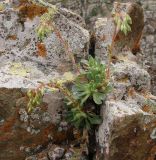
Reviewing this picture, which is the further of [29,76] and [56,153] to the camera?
[29,76]

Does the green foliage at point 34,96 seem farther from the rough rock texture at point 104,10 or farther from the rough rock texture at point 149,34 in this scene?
the rough rock texture at point 104,10

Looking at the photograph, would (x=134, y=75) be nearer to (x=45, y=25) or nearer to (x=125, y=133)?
(x=125, y=133)

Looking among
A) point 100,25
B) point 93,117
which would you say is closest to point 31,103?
point 93,117

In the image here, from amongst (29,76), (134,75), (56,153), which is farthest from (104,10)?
(56,153)

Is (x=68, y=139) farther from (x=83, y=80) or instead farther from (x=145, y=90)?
(x=145, y=90)

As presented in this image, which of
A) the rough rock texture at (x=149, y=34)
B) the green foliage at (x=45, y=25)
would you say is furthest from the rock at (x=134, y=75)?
the rough rock texture at (x=149, y=34)

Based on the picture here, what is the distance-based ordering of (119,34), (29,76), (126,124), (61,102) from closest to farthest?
(126,124) → (61,102) → (29,76) → (119,34)

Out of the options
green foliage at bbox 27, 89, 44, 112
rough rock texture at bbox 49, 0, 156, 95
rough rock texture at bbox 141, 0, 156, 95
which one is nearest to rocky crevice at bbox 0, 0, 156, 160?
green foliage at bbox 27, 89, 44, 112
